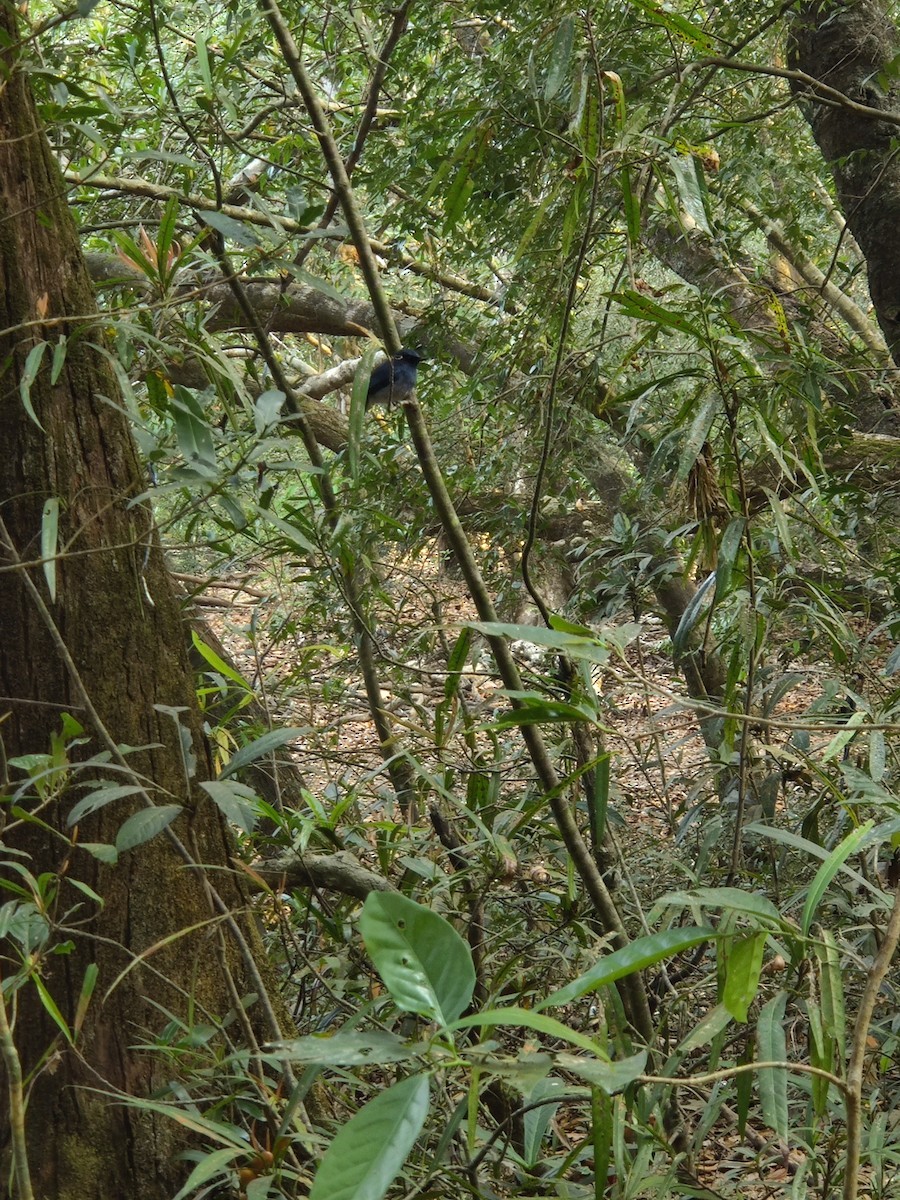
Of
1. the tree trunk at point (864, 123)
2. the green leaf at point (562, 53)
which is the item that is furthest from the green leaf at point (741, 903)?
the tree trunk at point (864, 123)

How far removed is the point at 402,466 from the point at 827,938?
6.09ft

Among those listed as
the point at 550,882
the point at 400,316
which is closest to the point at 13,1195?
the point at 550,882

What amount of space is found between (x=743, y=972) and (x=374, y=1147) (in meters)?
0.28

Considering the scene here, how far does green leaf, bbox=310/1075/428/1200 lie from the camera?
1.41 feet

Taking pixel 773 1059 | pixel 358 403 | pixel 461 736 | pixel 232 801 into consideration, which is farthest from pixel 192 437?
pixel 461 736

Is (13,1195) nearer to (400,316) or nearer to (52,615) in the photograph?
(52,615)

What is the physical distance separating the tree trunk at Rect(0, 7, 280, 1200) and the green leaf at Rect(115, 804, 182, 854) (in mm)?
144

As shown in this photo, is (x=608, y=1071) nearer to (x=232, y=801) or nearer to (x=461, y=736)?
(x=232, y=801)

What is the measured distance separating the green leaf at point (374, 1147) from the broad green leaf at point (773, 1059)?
375mm

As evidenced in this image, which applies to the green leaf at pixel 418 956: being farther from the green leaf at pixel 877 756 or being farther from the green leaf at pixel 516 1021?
the green leaf at pixel 877 756

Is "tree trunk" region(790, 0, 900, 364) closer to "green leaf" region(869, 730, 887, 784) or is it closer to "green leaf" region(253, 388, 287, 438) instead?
"green leaf" region(869, 730, 887, 784)

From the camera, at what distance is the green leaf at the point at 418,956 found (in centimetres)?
50

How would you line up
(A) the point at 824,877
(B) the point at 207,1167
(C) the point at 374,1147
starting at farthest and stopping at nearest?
(B) the point at 207,1167 → (A) the point at 824,877 → (C) the point at 374,1147

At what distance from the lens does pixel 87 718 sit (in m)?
1.08
